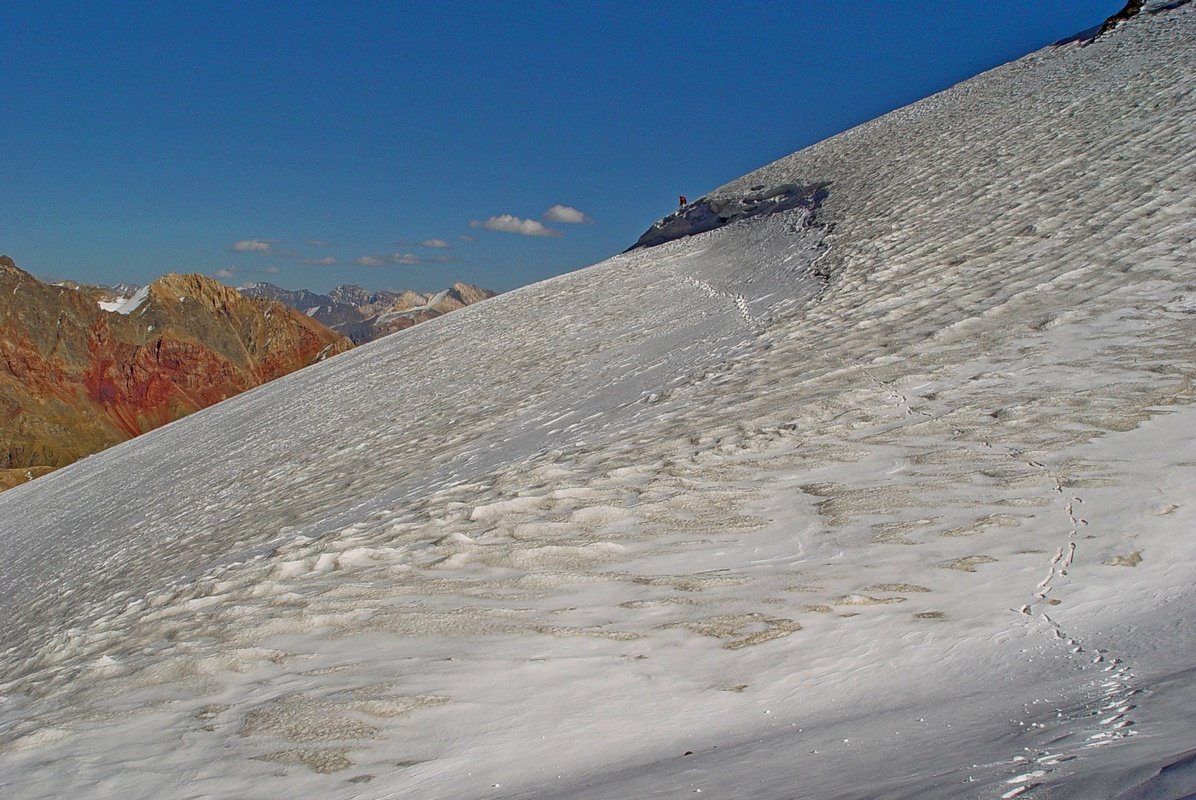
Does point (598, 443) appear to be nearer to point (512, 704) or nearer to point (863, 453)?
point (863, 453)

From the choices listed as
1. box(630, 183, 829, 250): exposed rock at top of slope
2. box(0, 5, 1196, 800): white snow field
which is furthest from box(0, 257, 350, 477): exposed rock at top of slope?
box(0, 5, 1196, 800): white snow field

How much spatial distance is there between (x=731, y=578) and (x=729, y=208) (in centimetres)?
2328

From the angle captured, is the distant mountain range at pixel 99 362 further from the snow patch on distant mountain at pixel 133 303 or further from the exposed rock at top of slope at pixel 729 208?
the exposed rock at top of slope at pixel 729 208

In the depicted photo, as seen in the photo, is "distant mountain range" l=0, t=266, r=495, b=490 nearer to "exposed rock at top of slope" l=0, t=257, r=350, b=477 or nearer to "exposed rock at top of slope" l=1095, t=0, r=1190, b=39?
"exposed rock at top of slope" l=0, t=257, r=350, b=477

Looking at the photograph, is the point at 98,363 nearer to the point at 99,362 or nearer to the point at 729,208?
the point at 99,362

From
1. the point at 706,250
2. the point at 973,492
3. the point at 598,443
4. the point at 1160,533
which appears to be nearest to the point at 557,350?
the point at 598,443

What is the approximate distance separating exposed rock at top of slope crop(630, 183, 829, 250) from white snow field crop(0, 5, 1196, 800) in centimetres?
976

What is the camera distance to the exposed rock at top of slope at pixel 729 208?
911 inches

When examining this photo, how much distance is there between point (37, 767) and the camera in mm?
4012

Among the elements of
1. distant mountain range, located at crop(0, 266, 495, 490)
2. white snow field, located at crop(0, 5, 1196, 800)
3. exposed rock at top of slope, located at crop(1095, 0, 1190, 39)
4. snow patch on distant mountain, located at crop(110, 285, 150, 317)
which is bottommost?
white snow field, located at crop(0, 5, 1196, 800)

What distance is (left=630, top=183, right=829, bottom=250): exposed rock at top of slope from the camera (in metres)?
23.1

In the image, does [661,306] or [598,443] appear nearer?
[598,443]

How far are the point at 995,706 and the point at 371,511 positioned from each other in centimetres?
636

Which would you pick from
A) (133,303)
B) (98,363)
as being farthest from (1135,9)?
(133,303)
